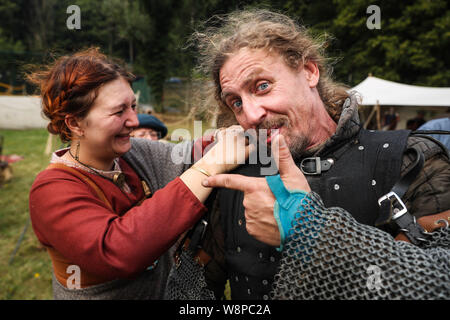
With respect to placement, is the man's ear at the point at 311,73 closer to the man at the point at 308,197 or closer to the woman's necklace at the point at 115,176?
the man at the point at 308,197

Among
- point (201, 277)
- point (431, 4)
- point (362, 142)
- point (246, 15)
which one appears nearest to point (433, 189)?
point (362, 142)

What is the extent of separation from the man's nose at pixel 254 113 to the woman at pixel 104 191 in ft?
0.88

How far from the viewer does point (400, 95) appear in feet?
33.7

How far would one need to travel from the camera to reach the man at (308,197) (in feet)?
3.46

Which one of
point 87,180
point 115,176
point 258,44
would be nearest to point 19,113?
point 115,176

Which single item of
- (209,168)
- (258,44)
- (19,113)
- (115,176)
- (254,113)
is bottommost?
(115,176)

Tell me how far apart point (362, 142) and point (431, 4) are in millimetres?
18744

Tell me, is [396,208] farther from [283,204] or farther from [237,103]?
[237,103]

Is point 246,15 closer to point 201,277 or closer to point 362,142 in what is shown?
point 362,142

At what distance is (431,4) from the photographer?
1478 centimetres

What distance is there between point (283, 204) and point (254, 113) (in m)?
0.62

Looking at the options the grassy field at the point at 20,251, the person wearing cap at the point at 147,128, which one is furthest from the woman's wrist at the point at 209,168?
the grassy field at the point at 20,251

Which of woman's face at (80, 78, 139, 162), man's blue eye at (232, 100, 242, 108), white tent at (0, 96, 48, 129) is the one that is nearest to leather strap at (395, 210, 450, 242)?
man's blue eye at (232, 100, 242, 108)
